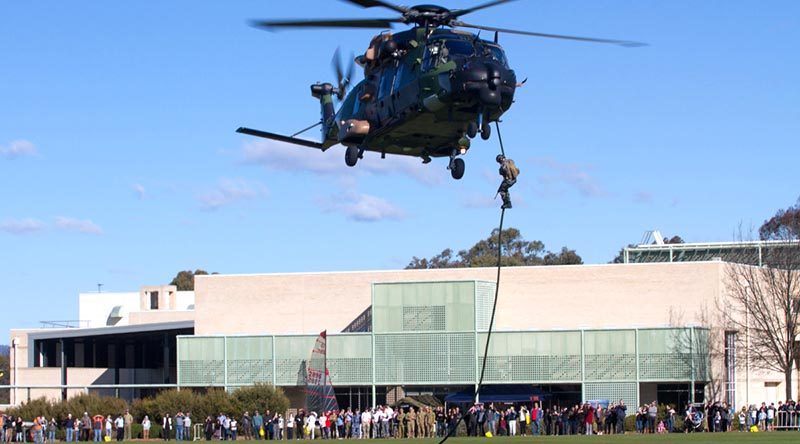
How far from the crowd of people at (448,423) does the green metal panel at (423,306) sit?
6266 mm

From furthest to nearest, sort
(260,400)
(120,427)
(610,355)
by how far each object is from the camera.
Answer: (610,355), (260,400), (120,427)

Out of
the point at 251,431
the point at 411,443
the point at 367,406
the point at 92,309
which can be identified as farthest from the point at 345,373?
the point at 92,309

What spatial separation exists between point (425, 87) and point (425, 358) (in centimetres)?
4749

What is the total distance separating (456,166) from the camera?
32094 millimetres

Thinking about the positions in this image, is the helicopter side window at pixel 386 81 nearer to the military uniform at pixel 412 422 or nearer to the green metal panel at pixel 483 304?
the military uniform at pixel 412 422

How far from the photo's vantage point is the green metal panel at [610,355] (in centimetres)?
7381

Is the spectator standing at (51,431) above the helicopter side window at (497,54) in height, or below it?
below

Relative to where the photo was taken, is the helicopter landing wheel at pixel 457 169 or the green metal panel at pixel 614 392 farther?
the green metal panel at pixel 614 392

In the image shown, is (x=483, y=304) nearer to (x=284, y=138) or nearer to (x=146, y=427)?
(x=146, y=427)

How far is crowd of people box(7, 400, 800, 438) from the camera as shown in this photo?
67.1 meters

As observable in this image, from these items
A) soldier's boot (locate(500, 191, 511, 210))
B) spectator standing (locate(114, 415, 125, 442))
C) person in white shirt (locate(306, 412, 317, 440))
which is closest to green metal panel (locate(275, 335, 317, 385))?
person in white shirt (locate(306, 412, 317, 440))

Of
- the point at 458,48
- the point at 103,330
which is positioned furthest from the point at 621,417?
the point at 103,330

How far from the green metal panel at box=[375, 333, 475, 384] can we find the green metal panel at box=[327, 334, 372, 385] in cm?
56

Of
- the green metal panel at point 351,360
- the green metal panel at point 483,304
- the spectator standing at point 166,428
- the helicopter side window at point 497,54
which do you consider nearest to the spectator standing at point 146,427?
the spectator standing at point 166,428
